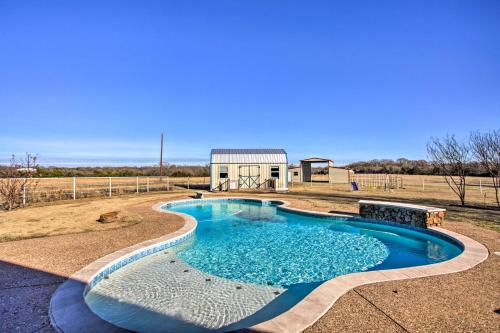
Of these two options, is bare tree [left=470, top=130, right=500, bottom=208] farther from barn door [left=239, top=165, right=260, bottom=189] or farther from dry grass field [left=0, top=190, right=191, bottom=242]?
dry grass field [left=0, top=190, right=191, bottom=242]

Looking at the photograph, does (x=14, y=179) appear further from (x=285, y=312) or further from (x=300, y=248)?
(x=285, y=312)

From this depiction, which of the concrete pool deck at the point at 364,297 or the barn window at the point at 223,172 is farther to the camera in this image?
the barn window at the point at 223,172

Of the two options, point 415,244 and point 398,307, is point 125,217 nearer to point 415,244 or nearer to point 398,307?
point 398,307

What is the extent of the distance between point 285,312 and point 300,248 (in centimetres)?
412

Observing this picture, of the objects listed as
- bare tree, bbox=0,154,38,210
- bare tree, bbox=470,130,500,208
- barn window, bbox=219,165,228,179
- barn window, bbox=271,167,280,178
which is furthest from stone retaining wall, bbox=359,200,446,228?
bare tree, bbox=0,154,38,210

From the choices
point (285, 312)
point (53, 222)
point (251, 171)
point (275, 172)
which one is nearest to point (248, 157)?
point (251, 171)

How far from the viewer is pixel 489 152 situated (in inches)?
467

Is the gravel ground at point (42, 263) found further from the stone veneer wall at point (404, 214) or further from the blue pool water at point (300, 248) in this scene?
the stone veneer wall at point (404, 214)

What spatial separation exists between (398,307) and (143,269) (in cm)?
452

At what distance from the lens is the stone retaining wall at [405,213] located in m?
7.98

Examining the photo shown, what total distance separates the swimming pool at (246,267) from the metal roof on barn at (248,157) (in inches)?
402

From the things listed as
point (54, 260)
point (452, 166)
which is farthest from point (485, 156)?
point (54, 260)

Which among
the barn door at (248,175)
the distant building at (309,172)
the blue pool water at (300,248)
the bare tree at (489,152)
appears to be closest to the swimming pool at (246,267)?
the blue pool water at (300,248)

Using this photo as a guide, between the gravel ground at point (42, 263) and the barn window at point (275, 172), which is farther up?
the barn window at point (275, 172)
